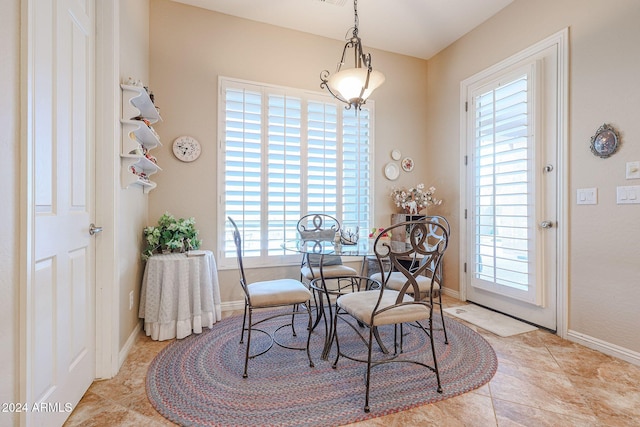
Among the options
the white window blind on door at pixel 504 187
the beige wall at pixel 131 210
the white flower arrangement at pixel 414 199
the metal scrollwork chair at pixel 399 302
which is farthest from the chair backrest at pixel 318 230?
the white window blind on door at pixel 504 187

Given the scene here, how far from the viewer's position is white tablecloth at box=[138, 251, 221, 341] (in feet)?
7.82

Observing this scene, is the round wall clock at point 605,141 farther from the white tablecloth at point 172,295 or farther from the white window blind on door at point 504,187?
the white tablecloth at point 172,295

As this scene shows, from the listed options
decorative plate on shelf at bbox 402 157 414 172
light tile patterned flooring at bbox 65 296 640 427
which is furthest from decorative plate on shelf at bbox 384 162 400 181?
light tile patterned flooring at bbox 65 296 640 427

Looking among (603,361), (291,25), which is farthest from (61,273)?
(603,361)

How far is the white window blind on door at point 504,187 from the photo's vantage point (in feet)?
9.07

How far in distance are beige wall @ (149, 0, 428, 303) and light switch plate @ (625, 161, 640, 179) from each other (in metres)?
2.80

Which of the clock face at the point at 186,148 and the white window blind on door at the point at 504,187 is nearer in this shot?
the white window blind on door at the point at 504,187

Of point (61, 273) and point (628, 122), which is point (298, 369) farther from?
point (628, 122)

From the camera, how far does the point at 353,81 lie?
2.17m

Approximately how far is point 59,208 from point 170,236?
1.25 metres

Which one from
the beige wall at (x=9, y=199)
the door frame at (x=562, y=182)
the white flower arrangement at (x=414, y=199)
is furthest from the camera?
the white flower arrangement at (x=414, y=199)

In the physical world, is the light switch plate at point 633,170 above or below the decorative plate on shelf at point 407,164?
below

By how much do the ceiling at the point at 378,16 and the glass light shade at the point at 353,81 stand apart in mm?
1253

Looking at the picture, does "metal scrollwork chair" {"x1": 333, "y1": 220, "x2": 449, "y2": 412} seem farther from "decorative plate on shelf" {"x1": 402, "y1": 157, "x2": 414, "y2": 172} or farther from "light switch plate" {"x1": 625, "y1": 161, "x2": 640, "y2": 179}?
"decorative plate on shelf" {"x1": 402, "y1": 157, "x2": 414, "y2": 172}
